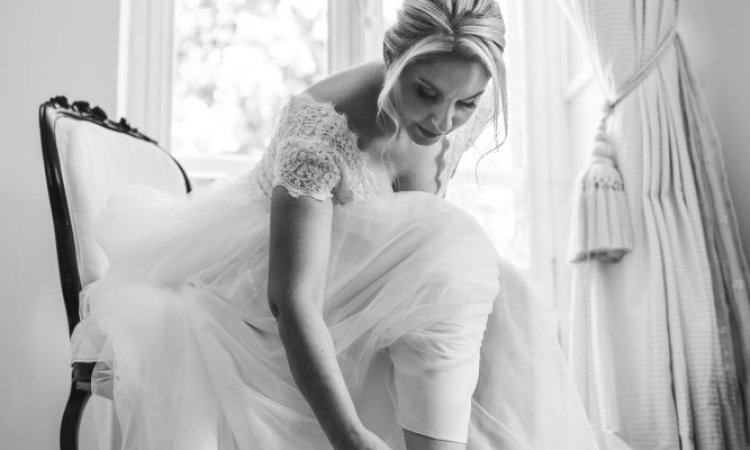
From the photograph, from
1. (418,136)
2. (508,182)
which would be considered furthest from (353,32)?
(418,136)

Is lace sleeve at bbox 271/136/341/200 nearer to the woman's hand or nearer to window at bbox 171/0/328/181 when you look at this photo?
the woman's hand

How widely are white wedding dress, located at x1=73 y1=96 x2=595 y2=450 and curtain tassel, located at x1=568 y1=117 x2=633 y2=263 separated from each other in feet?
2.18

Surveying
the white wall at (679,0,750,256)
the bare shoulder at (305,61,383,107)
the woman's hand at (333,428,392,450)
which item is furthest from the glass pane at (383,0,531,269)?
the woman's hand at (333,428,392,450)

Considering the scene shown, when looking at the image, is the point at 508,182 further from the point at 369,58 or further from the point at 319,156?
the point at 319,156

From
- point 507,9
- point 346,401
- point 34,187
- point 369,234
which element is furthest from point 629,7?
point 34,187

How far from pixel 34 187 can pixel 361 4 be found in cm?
110

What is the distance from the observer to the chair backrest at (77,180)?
1.28 meters

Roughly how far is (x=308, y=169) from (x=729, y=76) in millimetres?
1134

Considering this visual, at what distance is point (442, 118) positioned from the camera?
989 mm

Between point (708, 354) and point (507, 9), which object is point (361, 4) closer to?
point (507, 9)

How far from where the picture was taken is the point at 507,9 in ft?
8.20

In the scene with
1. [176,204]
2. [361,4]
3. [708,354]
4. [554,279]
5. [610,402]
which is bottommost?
[610,402]

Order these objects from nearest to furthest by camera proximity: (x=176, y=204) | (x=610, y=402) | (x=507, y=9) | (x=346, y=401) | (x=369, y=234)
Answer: (x=346, y=401), (x=369, y=234), (x=176, y=204), (x=610, y=402), (x=507, y=9)

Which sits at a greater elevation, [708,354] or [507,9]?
[507,9]
